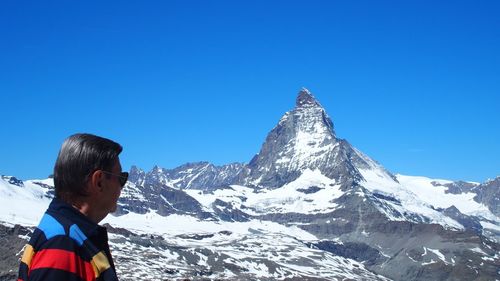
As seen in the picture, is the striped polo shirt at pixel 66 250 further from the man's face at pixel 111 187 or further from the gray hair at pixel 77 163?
the man's face at pixel 111 187

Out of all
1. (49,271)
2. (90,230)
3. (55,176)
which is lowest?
(49,271)

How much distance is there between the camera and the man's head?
7.41m

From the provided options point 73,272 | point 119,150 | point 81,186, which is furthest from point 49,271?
point 119,150

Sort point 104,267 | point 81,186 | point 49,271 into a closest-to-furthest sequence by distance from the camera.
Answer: point 49,271, point 104,267, point 81,186

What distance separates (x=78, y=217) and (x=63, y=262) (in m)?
0.67

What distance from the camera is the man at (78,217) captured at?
265 inches

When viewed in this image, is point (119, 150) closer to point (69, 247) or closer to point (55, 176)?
point (55, 176)

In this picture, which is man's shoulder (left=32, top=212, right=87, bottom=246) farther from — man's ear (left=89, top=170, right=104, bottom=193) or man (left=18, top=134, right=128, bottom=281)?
man's ear (left=89, top=170, right=104, bottom=193)

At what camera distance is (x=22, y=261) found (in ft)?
23.5

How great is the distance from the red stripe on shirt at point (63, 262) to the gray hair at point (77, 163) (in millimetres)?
851

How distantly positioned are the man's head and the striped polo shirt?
21 centimetres

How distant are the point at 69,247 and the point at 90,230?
1.14 feet

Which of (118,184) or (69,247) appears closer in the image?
(69,247)

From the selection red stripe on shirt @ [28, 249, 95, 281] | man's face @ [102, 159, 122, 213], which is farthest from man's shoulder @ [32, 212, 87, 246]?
man's face @ [102, 159, 122, 213]
